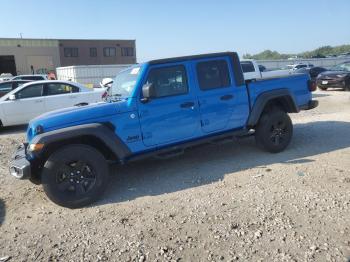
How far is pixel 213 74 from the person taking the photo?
6.19 metres

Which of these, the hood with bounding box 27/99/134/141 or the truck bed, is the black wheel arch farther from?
the truck bed

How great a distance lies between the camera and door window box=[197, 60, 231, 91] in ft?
→ 19.8

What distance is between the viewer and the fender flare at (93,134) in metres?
4.86

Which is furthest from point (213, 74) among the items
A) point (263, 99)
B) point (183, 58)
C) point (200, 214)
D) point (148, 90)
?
point (200, 214)

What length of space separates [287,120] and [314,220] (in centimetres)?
305

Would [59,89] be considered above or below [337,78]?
above

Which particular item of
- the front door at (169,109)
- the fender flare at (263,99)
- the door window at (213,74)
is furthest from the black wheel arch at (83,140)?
the fender flare at (263,99)

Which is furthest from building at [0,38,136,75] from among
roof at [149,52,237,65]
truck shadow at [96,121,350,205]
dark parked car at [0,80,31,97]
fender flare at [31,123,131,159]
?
fender flare at [31,123,131,159]

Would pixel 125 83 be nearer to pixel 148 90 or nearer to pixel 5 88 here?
pixel 148 90

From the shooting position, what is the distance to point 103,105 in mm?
5312

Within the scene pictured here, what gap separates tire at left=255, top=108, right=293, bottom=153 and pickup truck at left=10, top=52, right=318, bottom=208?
0.7 inches

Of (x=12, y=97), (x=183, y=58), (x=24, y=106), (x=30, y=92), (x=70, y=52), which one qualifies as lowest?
(x=24, y=106)

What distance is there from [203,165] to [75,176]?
2.31 m

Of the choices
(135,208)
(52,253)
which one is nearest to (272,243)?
(135,208)
